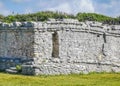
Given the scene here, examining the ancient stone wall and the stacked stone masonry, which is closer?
the stacked stone masonry

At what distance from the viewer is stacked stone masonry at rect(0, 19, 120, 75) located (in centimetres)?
3228

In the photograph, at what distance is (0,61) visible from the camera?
34219 mm

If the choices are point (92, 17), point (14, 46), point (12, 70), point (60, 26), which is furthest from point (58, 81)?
point (92, 17)

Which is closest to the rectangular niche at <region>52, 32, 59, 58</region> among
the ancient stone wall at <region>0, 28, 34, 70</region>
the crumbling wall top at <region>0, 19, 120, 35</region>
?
the crumbling wall top at <region>0, 19, 120, 35</region>

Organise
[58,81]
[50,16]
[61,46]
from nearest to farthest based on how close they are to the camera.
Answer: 1. [58,81]
2. [61,46]
3. [50,16]

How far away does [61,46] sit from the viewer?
108 feet

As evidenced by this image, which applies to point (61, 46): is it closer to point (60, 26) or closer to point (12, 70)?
point (60, 26)

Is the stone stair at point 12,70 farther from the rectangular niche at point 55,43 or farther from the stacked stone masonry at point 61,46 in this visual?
the rectangular niche at point 55,43

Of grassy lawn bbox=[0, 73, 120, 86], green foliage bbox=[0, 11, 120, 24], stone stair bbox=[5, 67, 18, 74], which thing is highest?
green foliage bbox=[0, 11, 120, 24]

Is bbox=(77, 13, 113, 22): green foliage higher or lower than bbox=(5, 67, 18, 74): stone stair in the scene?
higher

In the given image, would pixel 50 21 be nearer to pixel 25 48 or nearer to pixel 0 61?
pixel 25 48

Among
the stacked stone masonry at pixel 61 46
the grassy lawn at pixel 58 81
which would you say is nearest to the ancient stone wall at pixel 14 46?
the stacked stone masonry at pixel 61 46

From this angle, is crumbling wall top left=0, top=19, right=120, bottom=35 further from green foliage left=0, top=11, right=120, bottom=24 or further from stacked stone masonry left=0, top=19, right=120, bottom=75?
green foliage left=0, top=11, right=120, bottom=24

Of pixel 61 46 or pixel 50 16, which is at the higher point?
pixel 50 16
